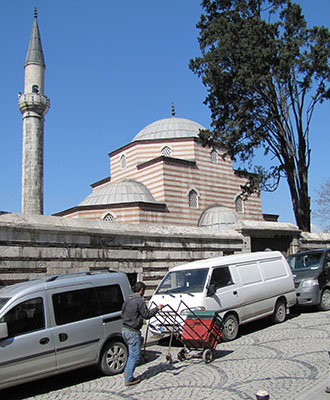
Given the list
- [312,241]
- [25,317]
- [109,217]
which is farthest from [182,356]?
[109,217]

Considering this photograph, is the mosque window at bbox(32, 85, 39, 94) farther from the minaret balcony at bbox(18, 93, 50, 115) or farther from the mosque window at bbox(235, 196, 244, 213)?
the mosque window at bbox(235, 196, 244, 213)

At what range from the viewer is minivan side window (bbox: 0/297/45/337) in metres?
5.88

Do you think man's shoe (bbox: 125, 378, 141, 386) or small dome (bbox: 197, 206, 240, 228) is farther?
small dome (bbox: 197, 206, 240, 228)

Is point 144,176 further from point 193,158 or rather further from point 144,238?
point 144,238

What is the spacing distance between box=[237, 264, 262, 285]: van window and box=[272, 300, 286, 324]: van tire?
104 centimetres

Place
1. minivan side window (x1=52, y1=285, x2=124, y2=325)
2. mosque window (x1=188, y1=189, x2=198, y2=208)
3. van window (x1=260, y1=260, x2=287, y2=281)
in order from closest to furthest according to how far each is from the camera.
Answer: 1. minivan side window (x1=52, y1=285, x2=124, y2=325)
2. van window (x1=260, y1=260, x2=287, y2=281)
3. mosque window (x1=188, y1=189, x2=198, y2=208)

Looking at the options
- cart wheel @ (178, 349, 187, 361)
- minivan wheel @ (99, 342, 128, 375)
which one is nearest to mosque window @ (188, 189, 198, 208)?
cart wheel @ (178, 349, 187, 361)

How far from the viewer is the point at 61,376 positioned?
7.02m

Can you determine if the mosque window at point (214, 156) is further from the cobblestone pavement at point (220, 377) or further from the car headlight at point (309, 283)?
the cobblestone pavement at point (220, 377)

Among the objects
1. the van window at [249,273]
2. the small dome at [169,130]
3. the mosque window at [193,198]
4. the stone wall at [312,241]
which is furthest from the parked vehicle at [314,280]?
the small dome at [169,130]

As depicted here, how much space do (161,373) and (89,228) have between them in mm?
5879

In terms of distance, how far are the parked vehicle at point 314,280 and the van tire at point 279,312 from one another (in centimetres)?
124

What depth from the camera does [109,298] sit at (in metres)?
7.09

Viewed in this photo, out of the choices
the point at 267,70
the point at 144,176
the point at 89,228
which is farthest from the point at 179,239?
the point at 144,176
